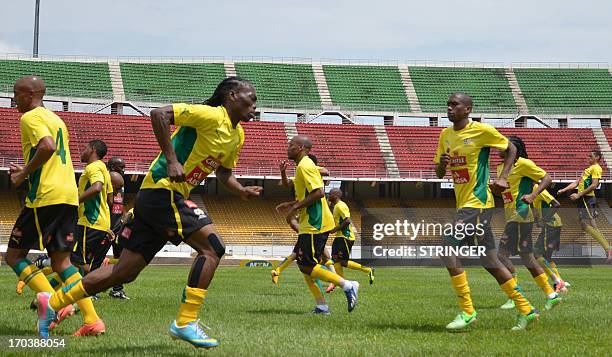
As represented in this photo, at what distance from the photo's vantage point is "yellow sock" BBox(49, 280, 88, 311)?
5637mm

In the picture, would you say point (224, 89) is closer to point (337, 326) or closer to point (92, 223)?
point (337, 326)

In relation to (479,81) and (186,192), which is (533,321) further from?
(479,81)

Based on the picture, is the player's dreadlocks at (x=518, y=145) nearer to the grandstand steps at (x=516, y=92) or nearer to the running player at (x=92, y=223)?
the running player at (x=92, y=223)

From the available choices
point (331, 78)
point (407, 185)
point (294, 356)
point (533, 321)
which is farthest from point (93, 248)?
point (331, 78)

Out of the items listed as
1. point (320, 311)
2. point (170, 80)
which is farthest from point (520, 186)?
point (170, 80)

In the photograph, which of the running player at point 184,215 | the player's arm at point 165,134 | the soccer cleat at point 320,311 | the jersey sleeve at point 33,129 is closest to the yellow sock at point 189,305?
the running player at point 184,215

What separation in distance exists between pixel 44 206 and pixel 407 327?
3664 mm

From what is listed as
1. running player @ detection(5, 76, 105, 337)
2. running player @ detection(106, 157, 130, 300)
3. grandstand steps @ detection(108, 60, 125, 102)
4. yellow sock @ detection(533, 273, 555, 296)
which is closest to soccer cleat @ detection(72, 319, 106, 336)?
running player @ detection(5, 76, 105, 337)

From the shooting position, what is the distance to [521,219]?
36.9ft

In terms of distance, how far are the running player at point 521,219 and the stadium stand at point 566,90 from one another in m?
46.5

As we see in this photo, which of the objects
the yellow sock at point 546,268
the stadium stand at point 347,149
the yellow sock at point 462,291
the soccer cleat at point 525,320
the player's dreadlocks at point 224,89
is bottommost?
the stadium stand at point 347,149

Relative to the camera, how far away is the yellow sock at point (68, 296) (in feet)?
18.5

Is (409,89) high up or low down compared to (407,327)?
up

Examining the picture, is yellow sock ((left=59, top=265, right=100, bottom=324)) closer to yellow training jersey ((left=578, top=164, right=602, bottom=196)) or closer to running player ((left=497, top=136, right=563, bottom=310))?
running player ((left=497, top=136, right=563, bottom=310))
